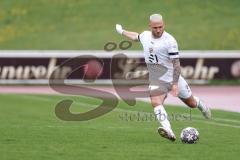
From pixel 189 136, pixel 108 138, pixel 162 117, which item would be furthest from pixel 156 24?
pixel 108 138

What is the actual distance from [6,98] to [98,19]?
2560 cm

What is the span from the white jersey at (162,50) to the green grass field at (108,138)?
1441 mm

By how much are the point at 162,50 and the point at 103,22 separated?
39882mm

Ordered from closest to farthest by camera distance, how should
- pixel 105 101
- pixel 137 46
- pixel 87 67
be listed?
pixel 105 101 → pixel 87 67 → pixel 137 46

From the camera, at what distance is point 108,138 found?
1566 centimetres

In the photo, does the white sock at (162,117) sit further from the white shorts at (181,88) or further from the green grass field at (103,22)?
the green grass field at (103,22)

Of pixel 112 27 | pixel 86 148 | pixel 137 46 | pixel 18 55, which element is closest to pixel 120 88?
pixel 18 55

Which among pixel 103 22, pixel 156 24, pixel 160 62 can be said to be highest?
pixel 156 24

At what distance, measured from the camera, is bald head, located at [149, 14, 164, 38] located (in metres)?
15.0

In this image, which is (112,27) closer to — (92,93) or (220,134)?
(92,93)

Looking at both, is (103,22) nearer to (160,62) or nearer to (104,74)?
(104,74)

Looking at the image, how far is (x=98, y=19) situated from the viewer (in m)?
55.7

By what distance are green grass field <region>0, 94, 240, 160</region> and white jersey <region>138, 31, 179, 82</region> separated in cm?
144

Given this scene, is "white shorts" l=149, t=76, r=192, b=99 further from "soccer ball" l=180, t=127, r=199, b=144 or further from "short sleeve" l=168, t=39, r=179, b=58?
"soccer ball" l=180, t=127, r=199, b=144
